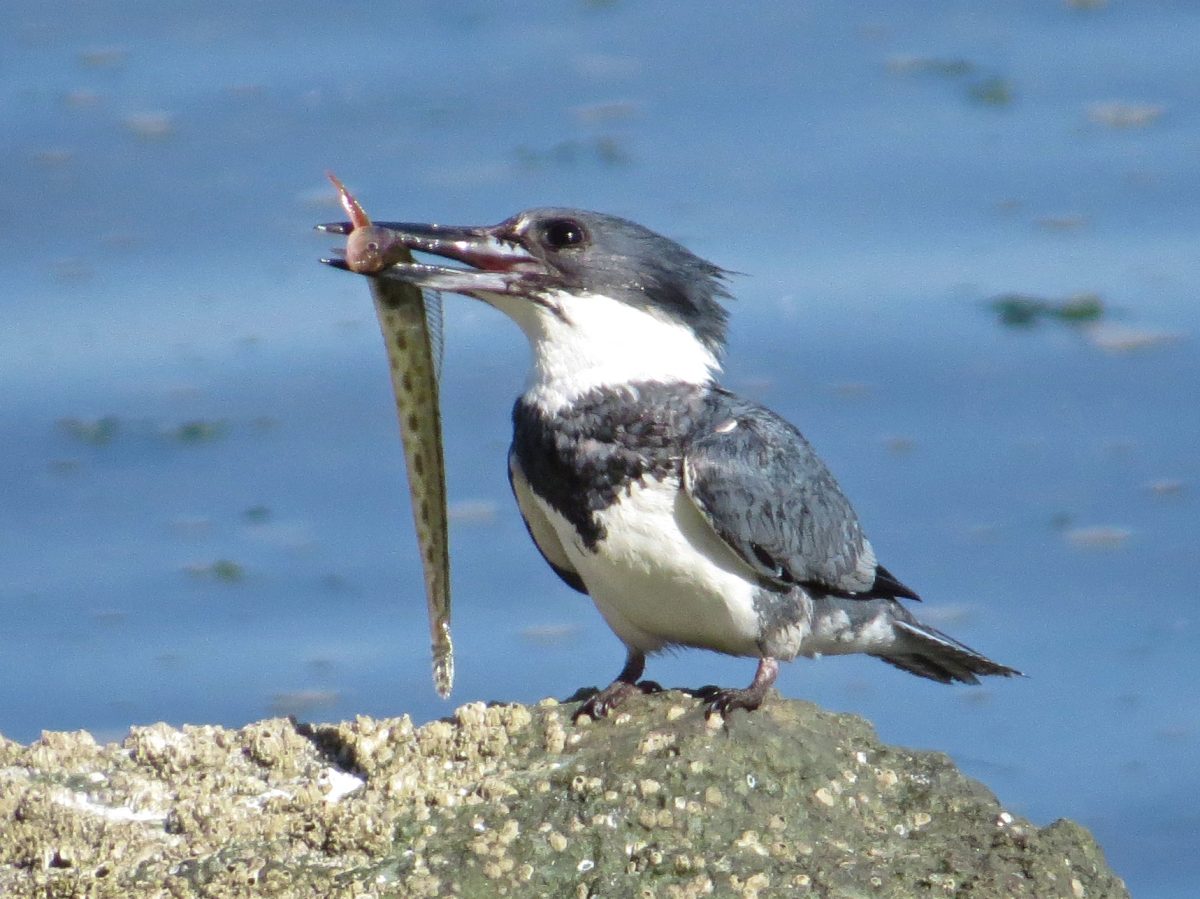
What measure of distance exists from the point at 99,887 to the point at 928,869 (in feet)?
5.53

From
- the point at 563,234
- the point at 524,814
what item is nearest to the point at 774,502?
the point at 563,234

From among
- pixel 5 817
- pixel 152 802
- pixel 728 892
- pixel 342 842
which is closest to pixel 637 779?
pixel 728 892

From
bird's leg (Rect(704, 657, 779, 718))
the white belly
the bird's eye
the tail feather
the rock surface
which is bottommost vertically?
the tail feather

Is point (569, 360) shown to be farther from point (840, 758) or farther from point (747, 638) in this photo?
point (840, 758)

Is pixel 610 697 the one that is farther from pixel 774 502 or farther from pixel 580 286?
pixel 580 286

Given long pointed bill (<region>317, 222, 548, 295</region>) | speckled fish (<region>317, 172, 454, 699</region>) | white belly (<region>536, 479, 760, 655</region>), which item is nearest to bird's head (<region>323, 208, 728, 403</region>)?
long pointed bill (<region>317, 222, 548, 295</region>)

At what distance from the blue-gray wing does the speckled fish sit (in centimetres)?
76

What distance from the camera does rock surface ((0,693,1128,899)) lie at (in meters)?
3.98

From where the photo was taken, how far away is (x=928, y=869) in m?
4.12

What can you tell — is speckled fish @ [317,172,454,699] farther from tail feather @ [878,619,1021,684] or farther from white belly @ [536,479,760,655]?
tail feather @ [878,619,1021,684]

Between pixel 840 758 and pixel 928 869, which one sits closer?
pixel 928 869

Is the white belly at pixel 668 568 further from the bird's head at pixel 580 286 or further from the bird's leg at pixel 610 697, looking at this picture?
the bird's head at pixel 580 286

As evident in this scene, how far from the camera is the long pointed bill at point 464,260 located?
195 inches

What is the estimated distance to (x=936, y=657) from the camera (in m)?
5.57
